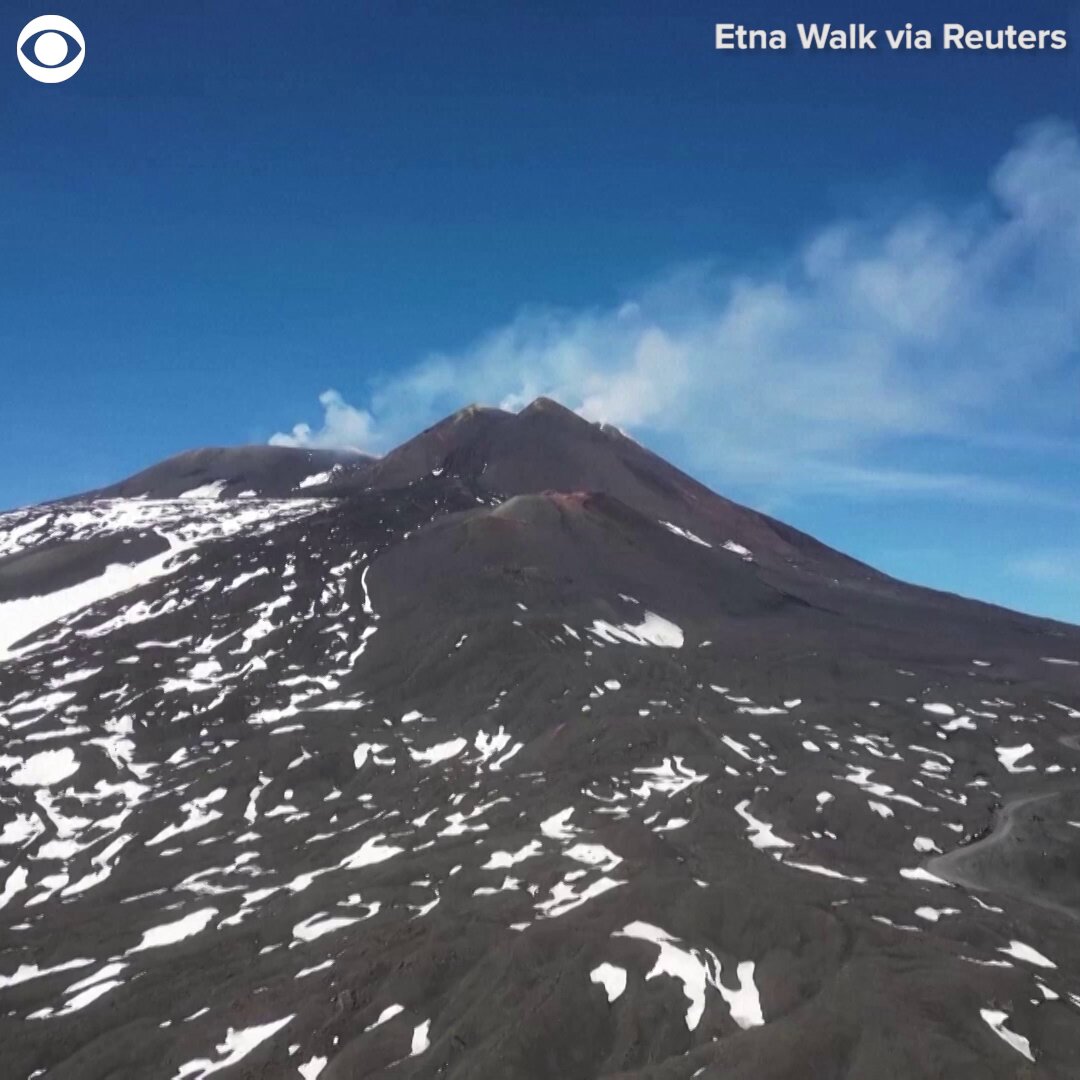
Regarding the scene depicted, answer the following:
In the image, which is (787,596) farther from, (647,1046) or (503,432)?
(647,1046)

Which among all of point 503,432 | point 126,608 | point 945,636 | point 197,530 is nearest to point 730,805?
point 945,636

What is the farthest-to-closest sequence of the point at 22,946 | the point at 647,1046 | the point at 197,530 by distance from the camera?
1. the point at 197,530
2. the point at 22,946
3. the point at 647,1046

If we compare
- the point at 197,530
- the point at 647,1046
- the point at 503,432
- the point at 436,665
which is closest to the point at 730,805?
the point at 647,1046

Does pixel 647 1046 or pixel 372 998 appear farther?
pixel 372 998

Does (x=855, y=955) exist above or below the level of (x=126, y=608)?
below

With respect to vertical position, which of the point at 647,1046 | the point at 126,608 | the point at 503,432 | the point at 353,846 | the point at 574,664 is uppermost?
the point at 503,432

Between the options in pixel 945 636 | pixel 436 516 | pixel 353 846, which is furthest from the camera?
pixel 436 516
